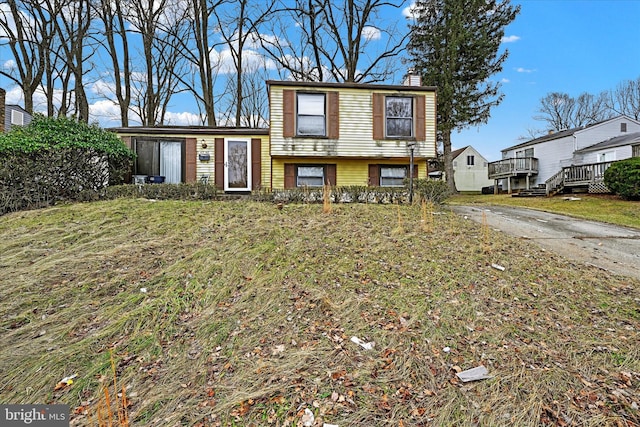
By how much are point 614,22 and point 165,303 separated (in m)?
19.6

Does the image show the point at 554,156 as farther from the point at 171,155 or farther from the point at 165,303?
the point at 165,303

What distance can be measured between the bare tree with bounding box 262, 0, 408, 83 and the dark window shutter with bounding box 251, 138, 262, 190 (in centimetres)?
884

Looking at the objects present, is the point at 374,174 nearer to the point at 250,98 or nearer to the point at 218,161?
the point at 218,161

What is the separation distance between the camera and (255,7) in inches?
711

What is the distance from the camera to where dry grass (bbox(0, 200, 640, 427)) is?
227 centimetres

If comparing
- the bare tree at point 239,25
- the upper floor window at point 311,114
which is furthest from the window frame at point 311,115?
the bare tree at point 239,25

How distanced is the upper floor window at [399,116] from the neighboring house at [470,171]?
2219 cm

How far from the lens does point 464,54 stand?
18.1 metres

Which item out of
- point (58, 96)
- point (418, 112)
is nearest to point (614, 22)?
point (418, 112)

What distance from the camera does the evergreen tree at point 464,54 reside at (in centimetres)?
1769

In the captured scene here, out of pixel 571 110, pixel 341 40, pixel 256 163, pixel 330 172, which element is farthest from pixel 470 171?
pixel 256 163

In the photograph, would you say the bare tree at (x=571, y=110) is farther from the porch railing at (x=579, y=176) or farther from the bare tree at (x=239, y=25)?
the bare tree at (x=239, y=25)

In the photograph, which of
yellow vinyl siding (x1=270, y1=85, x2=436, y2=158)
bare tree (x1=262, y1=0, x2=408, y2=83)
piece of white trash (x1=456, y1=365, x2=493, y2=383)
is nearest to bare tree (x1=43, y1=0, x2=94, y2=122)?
bare tree (x1=262, y1=0, x2=408, y2=83)

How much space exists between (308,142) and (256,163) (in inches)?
78.3
